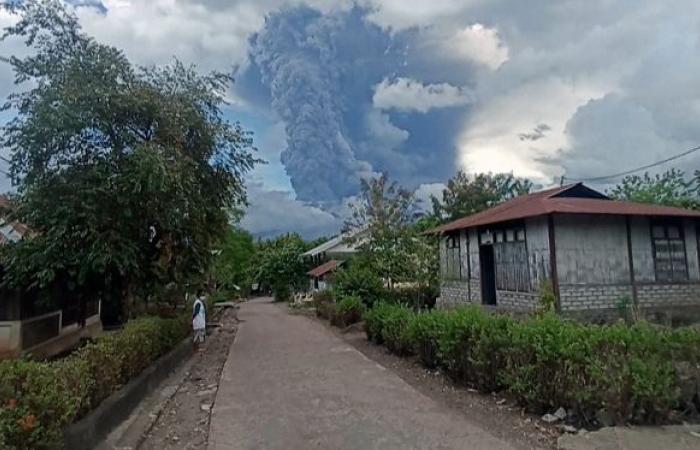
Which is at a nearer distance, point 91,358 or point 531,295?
point 91,358

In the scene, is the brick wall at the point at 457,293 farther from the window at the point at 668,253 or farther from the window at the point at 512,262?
the window at the point at 668,253

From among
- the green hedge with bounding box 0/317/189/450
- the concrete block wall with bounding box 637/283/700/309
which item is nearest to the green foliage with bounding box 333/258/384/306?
the concrete block wall with bounding box 637/283/700/309

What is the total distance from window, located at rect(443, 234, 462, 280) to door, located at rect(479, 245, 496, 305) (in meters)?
1.50

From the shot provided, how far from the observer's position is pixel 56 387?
16.2 feet

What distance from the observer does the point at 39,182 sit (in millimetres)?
11625

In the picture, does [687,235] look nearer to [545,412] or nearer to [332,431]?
[545,412]

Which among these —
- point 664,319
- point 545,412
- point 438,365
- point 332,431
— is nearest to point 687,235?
point 664,319

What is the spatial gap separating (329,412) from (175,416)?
7.99 feet

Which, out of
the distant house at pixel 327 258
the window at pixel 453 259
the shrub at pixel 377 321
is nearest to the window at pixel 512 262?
the window at pixel 453 259

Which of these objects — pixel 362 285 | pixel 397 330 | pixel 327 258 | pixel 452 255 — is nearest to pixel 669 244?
pixel 452 255

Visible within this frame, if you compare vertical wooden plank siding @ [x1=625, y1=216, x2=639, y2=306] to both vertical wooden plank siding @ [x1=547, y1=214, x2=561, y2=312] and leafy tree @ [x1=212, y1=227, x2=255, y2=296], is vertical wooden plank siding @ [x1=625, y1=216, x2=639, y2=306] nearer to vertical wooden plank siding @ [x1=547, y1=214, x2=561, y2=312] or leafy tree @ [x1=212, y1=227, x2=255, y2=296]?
vertical wooden plank siding @ [x1=547, y1=214, x2=561, y2=312]

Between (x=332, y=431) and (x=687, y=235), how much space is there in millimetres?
15788

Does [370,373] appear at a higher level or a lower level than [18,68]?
lower

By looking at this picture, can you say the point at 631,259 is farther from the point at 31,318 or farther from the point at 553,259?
the point at 31,318
